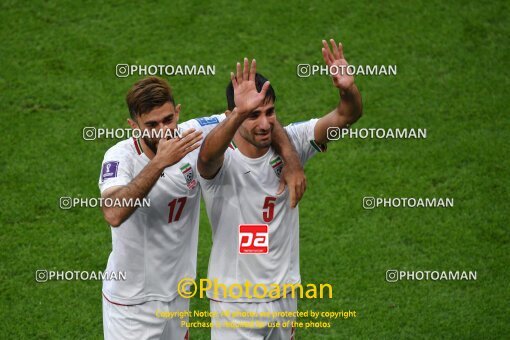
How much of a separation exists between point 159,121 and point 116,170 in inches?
15.5

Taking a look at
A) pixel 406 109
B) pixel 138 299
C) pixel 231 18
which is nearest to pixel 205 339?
pixel 138 299

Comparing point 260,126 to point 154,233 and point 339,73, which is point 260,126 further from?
point 154,233

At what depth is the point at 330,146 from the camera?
916 centimetres

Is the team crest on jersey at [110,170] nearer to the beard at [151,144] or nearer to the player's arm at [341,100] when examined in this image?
the beard at [151,144]

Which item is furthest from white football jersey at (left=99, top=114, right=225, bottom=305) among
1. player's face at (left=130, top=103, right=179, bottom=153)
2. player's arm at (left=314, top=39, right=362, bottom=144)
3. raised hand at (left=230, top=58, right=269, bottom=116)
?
player's arm at (left=314, top=39, right=362, bottom=144)

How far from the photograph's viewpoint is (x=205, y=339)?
7.23 meters

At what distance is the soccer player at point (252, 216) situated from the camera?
5.39m

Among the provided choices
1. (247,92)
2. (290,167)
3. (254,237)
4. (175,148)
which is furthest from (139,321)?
(247,92)

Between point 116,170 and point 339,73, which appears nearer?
point 116,170

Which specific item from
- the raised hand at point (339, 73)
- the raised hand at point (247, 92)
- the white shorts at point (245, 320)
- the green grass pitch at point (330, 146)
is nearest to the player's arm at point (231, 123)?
the raised hand at point (247, 92)

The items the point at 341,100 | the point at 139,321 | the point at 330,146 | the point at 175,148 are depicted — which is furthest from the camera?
the point at 330,146

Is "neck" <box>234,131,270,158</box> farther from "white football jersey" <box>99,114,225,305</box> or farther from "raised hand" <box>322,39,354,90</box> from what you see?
"raised hand" <box>322,39,354,90</box>

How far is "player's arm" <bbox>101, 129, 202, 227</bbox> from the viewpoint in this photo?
5.02m

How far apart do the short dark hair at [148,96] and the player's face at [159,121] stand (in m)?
0.03
